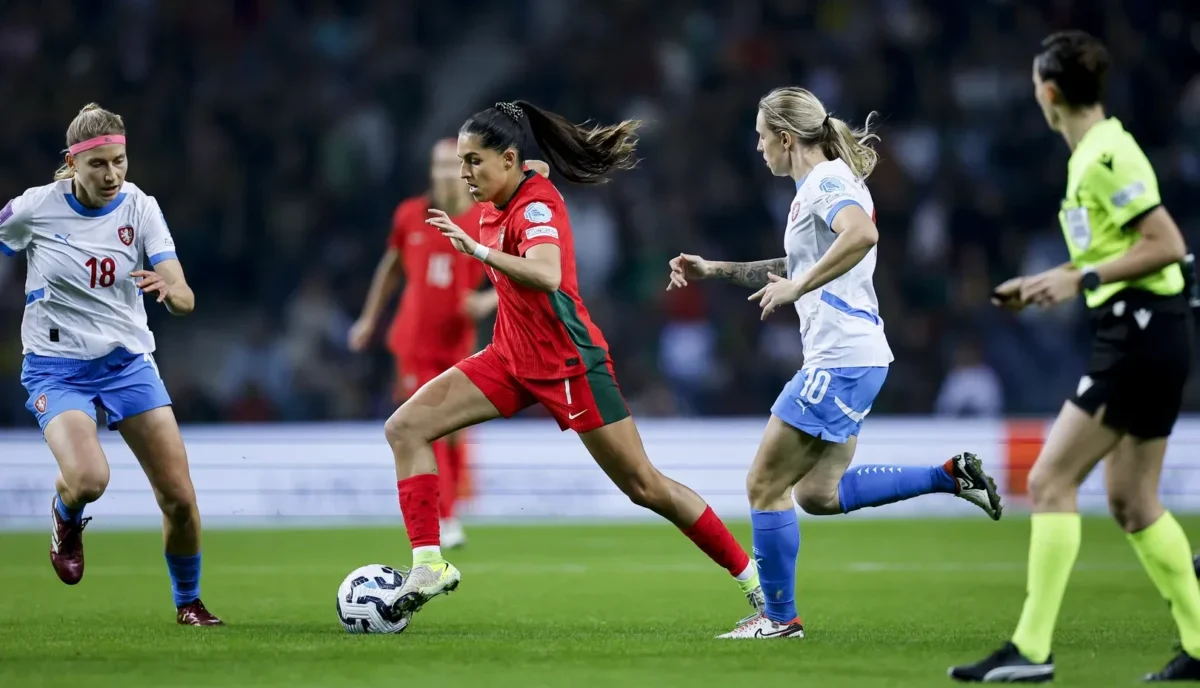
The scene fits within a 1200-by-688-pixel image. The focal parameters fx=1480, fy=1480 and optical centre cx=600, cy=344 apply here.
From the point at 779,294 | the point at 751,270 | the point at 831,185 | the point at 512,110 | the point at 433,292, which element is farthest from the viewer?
the point at 433,292

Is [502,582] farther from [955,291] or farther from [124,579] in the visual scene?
[955,291]

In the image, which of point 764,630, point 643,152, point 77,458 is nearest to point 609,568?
point 764,630

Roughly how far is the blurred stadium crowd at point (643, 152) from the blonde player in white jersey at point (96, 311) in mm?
8817

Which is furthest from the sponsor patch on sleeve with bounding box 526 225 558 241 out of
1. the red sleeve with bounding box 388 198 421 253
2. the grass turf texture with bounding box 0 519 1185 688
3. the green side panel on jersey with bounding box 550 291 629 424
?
the red sleeve with bounding box 388 198 421 253

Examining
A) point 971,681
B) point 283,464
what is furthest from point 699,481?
point 971,681

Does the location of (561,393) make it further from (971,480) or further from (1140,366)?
(1140,366)

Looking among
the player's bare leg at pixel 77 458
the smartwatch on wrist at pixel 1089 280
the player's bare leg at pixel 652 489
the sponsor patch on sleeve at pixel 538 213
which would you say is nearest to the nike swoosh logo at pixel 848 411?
the player's bare leg at pixel 652 489

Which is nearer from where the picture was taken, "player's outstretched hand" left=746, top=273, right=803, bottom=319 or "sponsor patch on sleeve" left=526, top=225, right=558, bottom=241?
"player's outstretched hand" left=746, top=273, right=803, bottom=319

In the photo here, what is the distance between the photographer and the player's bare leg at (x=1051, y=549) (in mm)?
5180

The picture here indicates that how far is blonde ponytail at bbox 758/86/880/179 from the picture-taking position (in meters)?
6.61

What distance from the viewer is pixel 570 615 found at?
766cm

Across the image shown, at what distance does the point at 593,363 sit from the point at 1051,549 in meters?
2.37

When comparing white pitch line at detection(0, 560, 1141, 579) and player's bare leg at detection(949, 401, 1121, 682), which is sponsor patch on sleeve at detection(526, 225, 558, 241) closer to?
player's bare leg at detection(949, 401, 1121, 682)

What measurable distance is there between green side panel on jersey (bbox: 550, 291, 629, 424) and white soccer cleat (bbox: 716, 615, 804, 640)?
1078mm
